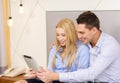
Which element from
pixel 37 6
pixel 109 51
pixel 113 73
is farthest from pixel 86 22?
pixel 37 6

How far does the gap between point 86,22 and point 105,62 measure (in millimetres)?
330

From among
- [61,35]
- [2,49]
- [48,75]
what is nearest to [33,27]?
[2,49]

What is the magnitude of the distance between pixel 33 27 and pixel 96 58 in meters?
1.10

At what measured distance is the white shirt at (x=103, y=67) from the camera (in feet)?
6.24

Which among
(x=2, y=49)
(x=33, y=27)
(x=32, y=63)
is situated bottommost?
(x=2, y=49)

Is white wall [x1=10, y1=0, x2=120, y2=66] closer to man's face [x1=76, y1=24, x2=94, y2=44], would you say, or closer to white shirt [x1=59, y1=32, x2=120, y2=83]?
man's face [x1=76, y1=24, x2=94, y2=44]

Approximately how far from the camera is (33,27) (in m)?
2.89

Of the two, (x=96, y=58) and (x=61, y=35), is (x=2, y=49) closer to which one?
(x=61, y=35)

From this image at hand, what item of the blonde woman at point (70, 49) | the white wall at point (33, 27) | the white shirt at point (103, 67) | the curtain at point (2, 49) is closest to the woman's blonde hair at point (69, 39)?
the blonde woman at point (70, 49)

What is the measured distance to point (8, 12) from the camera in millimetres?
3016

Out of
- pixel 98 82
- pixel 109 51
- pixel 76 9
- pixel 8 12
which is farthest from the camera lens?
pixel 8 12

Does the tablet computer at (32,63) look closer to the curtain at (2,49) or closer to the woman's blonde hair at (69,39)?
the woman's blonde hair at (69,39)

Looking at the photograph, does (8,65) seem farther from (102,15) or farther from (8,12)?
(102,15)

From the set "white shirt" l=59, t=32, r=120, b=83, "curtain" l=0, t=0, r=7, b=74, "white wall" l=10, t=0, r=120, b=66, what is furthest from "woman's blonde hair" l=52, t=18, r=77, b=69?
"curtain" l=0, t=0, r=7, b=74
